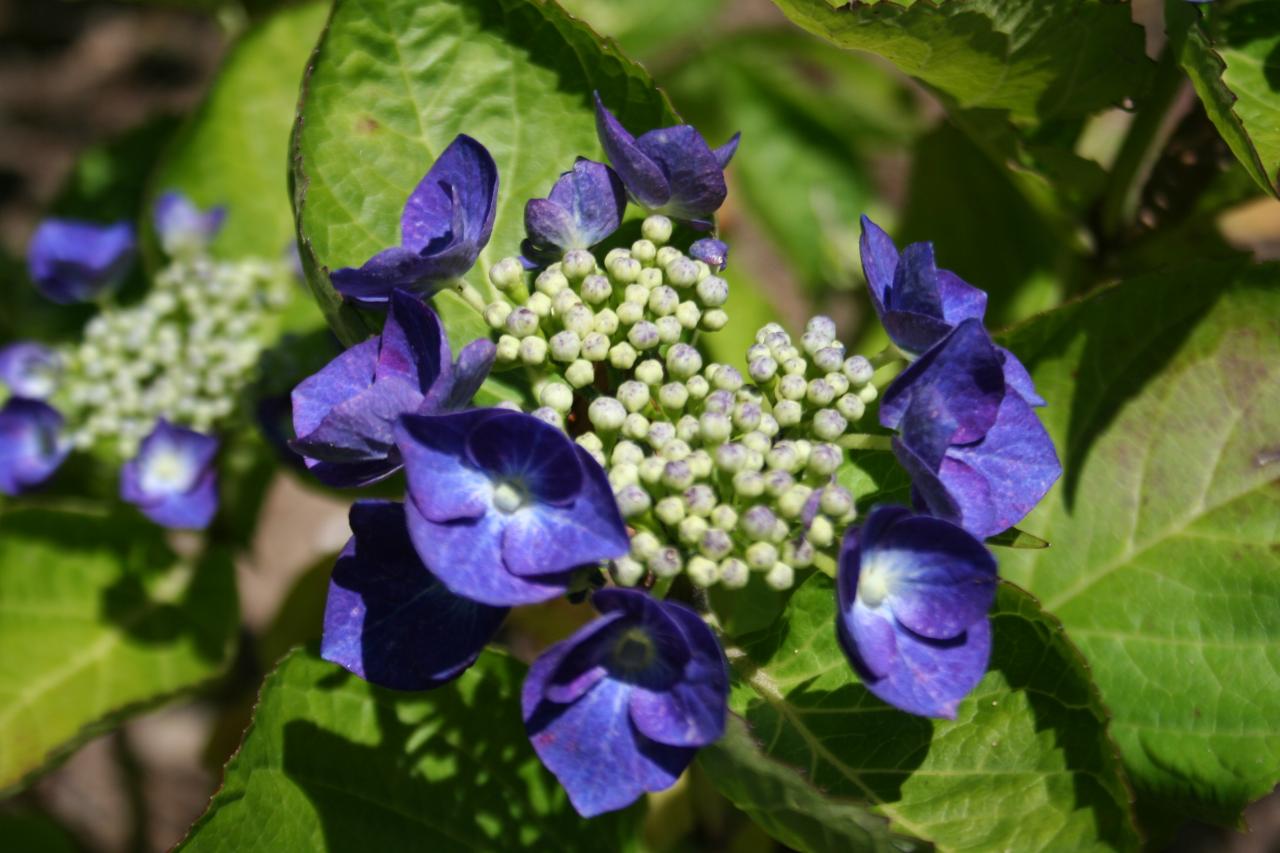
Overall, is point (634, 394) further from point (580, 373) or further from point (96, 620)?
point (96, 620)

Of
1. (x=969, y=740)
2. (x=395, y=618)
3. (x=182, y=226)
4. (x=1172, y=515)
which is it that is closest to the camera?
(x=395, y=618)

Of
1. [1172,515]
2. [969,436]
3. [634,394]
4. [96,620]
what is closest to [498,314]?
[634,394]

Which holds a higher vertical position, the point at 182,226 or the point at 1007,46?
the point at 1007,46

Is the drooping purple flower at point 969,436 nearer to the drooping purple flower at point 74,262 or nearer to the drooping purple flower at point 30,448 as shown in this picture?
the drooping purple flower at point 30,448

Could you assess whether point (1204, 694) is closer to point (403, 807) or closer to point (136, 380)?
point (403, 807)

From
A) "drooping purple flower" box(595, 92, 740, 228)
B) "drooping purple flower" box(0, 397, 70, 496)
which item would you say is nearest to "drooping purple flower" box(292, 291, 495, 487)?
"drooping purple flower" box(595, 92, 740, 228)

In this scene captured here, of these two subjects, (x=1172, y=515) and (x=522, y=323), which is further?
(x=1172, y=515)

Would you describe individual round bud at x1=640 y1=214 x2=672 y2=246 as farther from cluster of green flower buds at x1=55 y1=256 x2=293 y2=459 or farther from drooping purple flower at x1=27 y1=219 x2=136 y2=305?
drooping purple flower at x1=27 y1=219 x2=136 y2=305
